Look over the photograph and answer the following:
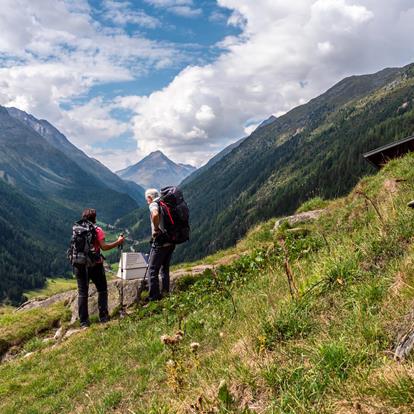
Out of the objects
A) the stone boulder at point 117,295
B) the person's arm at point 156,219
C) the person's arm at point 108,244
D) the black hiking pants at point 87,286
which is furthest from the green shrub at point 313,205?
the black hiking pants at point 87,286

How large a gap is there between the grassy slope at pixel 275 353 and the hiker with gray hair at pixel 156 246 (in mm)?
1697

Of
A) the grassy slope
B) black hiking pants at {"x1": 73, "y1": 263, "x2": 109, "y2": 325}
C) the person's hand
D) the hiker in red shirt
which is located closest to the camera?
the grassy slope

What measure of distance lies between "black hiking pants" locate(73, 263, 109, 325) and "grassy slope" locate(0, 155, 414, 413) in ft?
7.63

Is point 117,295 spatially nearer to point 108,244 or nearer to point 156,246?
point 108,244

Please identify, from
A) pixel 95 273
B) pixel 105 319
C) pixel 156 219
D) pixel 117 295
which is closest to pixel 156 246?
pixel 156 219

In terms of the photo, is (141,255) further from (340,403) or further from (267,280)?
(340,403)

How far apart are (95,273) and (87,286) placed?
22.0 inches

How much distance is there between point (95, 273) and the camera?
12.6m

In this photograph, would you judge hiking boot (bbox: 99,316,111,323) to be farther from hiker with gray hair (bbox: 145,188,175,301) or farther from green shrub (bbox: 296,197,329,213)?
green shrub (bbox: 296,197,329,213)

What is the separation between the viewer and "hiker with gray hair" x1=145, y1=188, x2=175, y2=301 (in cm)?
1139

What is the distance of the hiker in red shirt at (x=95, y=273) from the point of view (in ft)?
40.3

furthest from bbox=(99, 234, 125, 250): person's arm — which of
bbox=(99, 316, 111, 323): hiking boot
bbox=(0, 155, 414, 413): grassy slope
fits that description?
bbox=(0, 155, 414, 413): grassy slope

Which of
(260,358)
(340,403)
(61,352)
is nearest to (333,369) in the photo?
(340,403)

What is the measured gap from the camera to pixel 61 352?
11266 mm
